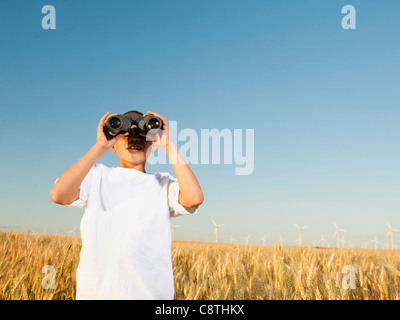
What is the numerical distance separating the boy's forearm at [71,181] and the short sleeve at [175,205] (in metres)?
0.60

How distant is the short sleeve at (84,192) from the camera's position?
2.52m

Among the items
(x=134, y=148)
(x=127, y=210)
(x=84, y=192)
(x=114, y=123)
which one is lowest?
(x=127, y=210)

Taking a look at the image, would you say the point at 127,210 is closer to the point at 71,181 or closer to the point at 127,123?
the point at 71,181

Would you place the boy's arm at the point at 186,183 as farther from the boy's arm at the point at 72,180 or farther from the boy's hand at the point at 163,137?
the boy's arm at the point at 72,180

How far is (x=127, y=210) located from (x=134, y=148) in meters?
0.50

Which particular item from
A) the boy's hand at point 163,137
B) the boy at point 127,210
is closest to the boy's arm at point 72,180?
the boy at point 127,210

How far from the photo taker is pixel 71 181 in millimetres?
2383

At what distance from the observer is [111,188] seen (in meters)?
2.62

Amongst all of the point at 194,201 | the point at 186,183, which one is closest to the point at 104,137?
the point at 186,183
